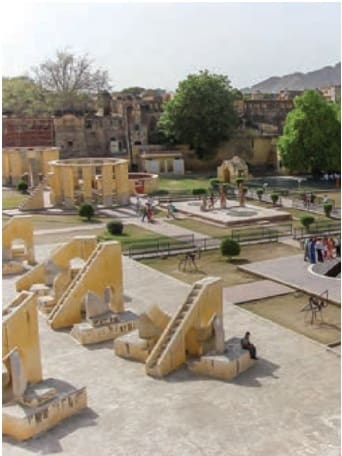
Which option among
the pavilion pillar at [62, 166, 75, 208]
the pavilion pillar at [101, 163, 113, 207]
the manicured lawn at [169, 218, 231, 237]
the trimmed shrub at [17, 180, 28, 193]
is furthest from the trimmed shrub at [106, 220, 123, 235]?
the trimmed shrub at [17, 180, 28, 193]

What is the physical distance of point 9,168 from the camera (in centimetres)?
4697

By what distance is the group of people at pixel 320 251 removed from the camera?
2228 cm

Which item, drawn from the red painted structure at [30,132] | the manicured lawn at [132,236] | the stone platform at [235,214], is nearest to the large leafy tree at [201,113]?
the red painted structure at [30,132]

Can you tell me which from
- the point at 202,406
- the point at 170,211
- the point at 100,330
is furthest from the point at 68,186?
A: the point at 202,406

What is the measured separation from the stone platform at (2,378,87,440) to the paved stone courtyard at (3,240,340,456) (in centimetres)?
16

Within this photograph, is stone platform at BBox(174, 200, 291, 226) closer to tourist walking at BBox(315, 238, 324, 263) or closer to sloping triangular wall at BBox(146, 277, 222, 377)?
tourist walking at BBox(315, 238, 324, 263)

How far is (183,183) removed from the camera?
46312 millimetres

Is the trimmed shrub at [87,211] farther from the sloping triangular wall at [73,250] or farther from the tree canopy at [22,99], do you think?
the tree canopy at [22,99]

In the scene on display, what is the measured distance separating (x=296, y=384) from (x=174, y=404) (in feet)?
8.40

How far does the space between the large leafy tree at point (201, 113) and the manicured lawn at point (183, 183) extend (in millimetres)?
5007

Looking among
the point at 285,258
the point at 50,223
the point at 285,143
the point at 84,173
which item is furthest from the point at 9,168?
the point at 285,258

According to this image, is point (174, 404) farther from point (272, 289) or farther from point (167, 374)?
point (272, 289)

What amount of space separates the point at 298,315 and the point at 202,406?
612 cm

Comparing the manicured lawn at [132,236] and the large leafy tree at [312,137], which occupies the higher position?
the large leafy tree at [312,137]
